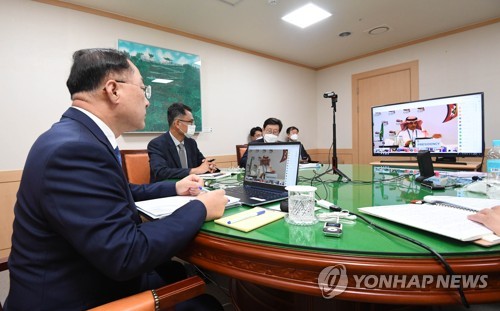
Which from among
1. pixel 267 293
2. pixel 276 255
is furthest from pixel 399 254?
pixel 267 293

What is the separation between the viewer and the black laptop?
1.05m

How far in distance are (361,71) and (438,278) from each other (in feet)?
15.1

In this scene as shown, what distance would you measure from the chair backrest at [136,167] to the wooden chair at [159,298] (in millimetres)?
1608

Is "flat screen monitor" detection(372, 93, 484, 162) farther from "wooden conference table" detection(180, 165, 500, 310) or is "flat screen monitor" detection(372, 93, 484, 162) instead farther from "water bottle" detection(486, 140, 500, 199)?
"wooden conference table" detection(180, 165, 500, 310)

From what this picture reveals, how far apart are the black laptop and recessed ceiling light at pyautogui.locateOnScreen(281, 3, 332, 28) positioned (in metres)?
2.24

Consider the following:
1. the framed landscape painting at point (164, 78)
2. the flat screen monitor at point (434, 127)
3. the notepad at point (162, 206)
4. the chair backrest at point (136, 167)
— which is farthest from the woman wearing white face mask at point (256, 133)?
the notepad at point (162, 206)

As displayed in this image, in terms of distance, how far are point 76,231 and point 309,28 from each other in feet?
11.5

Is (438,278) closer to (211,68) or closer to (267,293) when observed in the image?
(267,293)

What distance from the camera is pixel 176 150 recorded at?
7.43 ft

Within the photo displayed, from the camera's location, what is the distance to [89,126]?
2.27ft

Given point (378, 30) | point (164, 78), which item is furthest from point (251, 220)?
point (378, 30)

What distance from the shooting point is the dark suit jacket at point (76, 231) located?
1.78ft

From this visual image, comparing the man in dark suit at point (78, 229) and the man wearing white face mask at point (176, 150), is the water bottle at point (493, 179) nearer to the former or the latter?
the man in dark suit at point (78, 229)

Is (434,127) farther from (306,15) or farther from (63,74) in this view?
(63,74)
